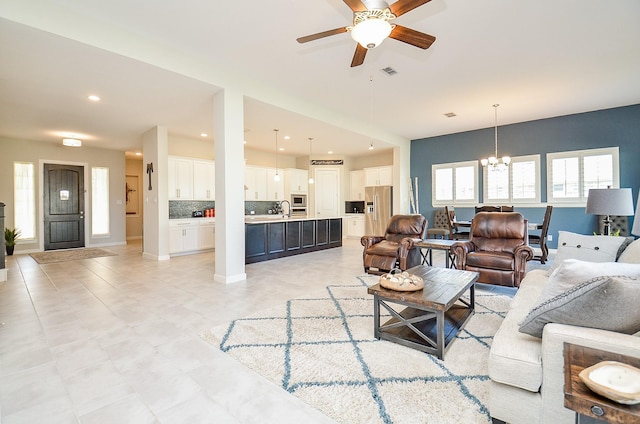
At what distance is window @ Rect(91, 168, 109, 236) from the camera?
27.5ft

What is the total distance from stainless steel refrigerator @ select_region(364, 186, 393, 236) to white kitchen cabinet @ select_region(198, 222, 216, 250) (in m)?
4.59

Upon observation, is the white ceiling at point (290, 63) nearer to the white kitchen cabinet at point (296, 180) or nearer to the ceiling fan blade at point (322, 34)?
the ceiling fan blade at point (322, 34)

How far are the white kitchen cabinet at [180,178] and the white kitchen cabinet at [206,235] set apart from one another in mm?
764

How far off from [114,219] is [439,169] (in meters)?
9.25

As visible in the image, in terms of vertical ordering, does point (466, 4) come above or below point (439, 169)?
above

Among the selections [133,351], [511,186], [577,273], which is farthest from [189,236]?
[511,186]

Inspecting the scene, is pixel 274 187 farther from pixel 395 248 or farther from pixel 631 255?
pixel 631 255

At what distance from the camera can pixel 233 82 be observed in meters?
4.34

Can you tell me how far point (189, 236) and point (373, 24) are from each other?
20.0ft

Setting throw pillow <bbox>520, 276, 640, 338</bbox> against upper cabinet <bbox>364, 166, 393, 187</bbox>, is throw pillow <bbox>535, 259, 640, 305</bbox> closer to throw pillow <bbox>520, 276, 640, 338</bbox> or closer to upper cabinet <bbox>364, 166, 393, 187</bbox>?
throw pillow <bbox>520, 276, 640, 338</bbox>

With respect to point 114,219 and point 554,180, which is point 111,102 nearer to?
point 114,219

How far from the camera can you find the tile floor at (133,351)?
1.68 m

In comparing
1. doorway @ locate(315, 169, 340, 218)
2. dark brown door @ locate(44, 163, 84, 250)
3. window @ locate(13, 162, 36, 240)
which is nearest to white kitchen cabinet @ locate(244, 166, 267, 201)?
doorway @ locate(315, 169, 340, 218)

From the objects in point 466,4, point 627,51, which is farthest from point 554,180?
point 466,4
